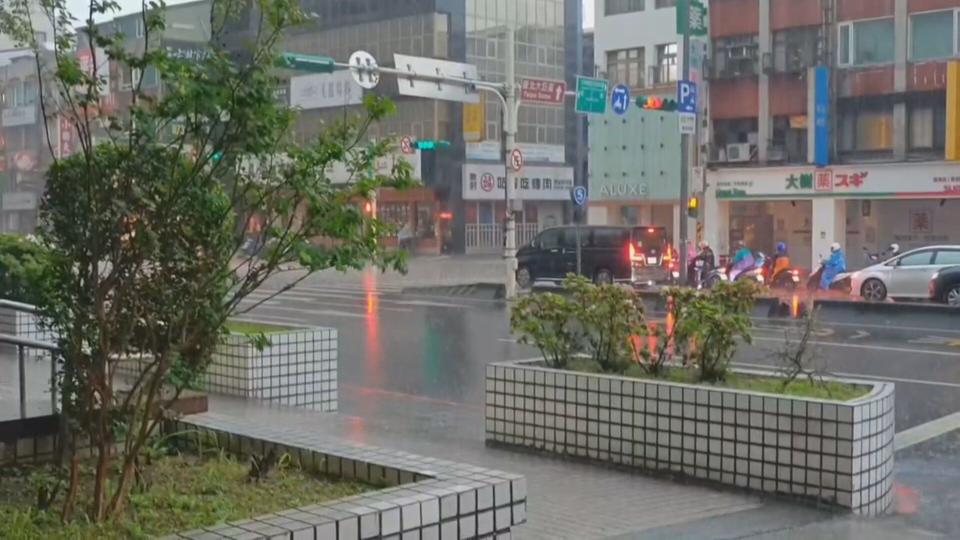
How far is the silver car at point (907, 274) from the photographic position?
2612 centimetres

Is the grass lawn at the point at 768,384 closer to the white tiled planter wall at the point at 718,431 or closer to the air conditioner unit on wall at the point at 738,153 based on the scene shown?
the white tiled planter wall at the point at 718,431

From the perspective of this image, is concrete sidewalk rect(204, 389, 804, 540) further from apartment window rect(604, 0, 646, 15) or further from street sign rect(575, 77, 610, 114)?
apartment window rect(604, 0, 646, 15)

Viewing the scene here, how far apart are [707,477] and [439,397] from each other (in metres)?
5.34

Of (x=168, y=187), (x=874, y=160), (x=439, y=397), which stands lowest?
(x=439, y=397)

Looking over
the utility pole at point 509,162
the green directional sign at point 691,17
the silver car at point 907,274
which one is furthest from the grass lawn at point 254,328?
the green directional sign at point 691,17

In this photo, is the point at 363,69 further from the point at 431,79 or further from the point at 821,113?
the point at 821,113

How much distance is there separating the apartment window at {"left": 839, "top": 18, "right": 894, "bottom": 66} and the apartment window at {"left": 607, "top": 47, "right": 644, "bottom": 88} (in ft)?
30.3

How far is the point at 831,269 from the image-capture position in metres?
30.3

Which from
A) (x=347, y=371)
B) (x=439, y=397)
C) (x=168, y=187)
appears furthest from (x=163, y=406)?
(x=347, y=371)

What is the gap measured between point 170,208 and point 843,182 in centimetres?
3988

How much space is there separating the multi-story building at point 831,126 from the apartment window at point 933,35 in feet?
0.13

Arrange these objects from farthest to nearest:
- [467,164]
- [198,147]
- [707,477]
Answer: [467,164]
[707,477]
[198,147]

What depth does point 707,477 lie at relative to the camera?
26.3ft

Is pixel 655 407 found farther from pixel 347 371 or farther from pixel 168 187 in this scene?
pixel 347 371
